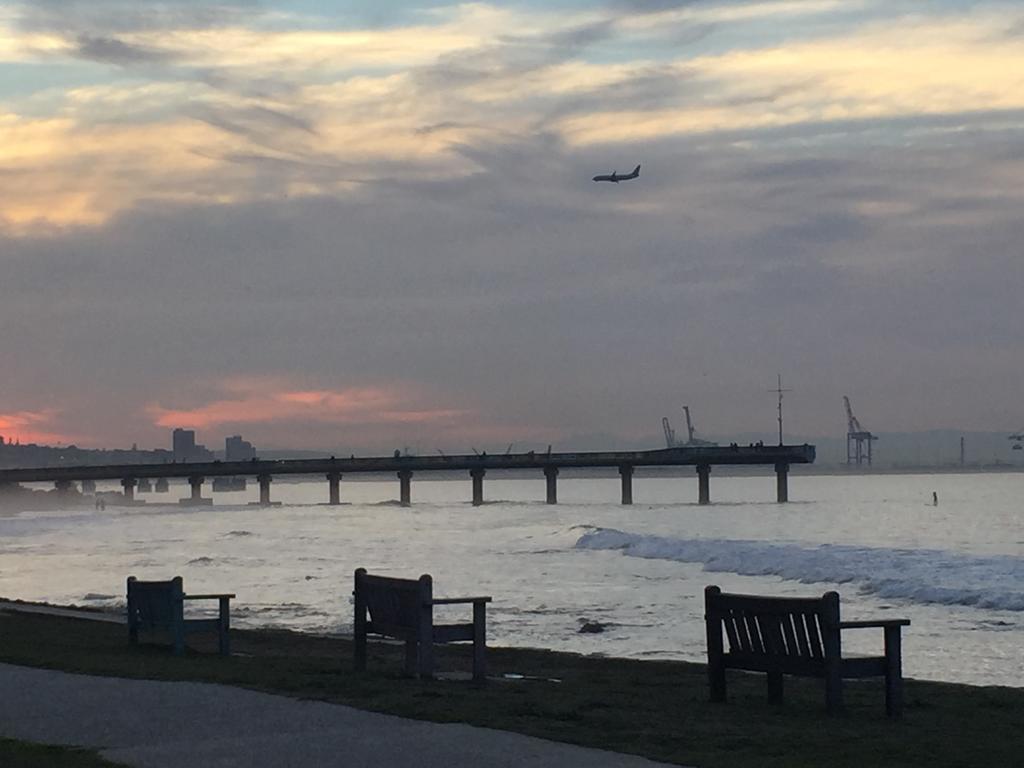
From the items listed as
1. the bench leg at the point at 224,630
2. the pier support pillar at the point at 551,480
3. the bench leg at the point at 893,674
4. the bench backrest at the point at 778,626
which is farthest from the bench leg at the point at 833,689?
the pier support pillar at the point at 551,480

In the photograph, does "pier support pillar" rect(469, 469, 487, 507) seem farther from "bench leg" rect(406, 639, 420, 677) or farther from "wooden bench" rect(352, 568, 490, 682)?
"bench leg" rect(406, 639, 420, 677)

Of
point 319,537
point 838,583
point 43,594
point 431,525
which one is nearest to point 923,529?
point 431,525

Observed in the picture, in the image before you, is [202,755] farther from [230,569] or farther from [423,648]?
[230,569]

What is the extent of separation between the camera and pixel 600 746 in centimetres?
1199

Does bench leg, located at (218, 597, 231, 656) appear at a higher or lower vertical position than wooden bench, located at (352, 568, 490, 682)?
lower

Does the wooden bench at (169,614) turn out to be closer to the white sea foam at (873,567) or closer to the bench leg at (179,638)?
the bench leg at (179,638)

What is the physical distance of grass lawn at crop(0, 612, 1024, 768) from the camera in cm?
1210

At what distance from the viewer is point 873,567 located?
6088 cm

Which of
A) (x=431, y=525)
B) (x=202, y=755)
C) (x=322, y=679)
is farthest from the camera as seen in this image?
(x=431, y=525)

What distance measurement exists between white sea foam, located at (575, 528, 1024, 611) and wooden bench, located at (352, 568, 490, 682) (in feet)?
87.1

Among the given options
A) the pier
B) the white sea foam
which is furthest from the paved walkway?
the pier

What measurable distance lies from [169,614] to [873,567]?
4373 centimetres

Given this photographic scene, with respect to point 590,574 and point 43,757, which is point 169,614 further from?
point 590,574

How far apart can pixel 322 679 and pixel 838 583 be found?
124 ft
